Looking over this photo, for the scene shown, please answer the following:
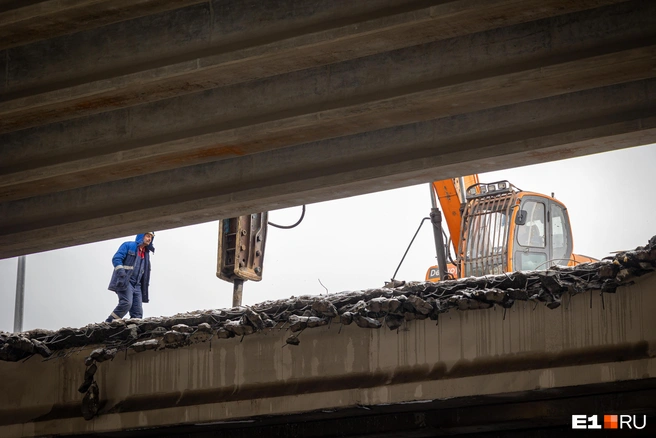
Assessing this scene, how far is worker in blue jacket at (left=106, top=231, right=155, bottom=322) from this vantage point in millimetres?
15742

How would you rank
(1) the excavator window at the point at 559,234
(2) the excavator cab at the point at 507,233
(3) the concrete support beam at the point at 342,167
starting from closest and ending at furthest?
(3) the concrete support beam at the point at 342,167 < (2) the excavator cab at the point at 507,233 < (1) the excavator window at the point at 559,234

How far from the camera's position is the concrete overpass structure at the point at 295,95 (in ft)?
24.2

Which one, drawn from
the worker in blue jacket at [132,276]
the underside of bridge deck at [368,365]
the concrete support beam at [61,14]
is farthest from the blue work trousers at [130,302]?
the concrete support beam at [61,14]

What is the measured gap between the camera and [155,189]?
33.1 feet

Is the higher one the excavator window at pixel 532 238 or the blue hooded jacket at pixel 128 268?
the excavator window at pixel 532 238

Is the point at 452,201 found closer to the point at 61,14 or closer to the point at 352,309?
the point at 352,309

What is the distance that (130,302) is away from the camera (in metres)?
15.8

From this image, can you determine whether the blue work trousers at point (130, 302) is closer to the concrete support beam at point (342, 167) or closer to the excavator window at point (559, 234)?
the concrete support beam at point (342, 167)

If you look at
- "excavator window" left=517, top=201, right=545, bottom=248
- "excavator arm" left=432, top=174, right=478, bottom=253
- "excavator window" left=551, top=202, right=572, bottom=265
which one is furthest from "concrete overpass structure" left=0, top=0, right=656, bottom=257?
"excavator window" left=551, top=202, right=572, bottom=265

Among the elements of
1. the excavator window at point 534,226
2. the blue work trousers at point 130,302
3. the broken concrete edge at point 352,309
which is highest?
the excavator window at point 534,226

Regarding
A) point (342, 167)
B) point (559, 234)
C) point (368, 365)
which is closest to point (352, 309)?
point (368, 365)

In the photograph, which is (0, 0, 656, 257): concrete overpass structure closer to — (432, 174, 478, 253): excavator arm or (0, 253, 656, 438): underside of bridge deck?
(0, 253, 656, 438): underside of bridge deck

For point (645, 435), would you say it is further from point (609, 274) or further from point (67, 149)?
point (67, 149)

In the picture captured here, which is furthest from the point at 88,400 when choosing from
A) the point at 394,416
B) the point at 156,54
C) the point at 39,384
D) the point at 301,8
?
the point at 301,8
